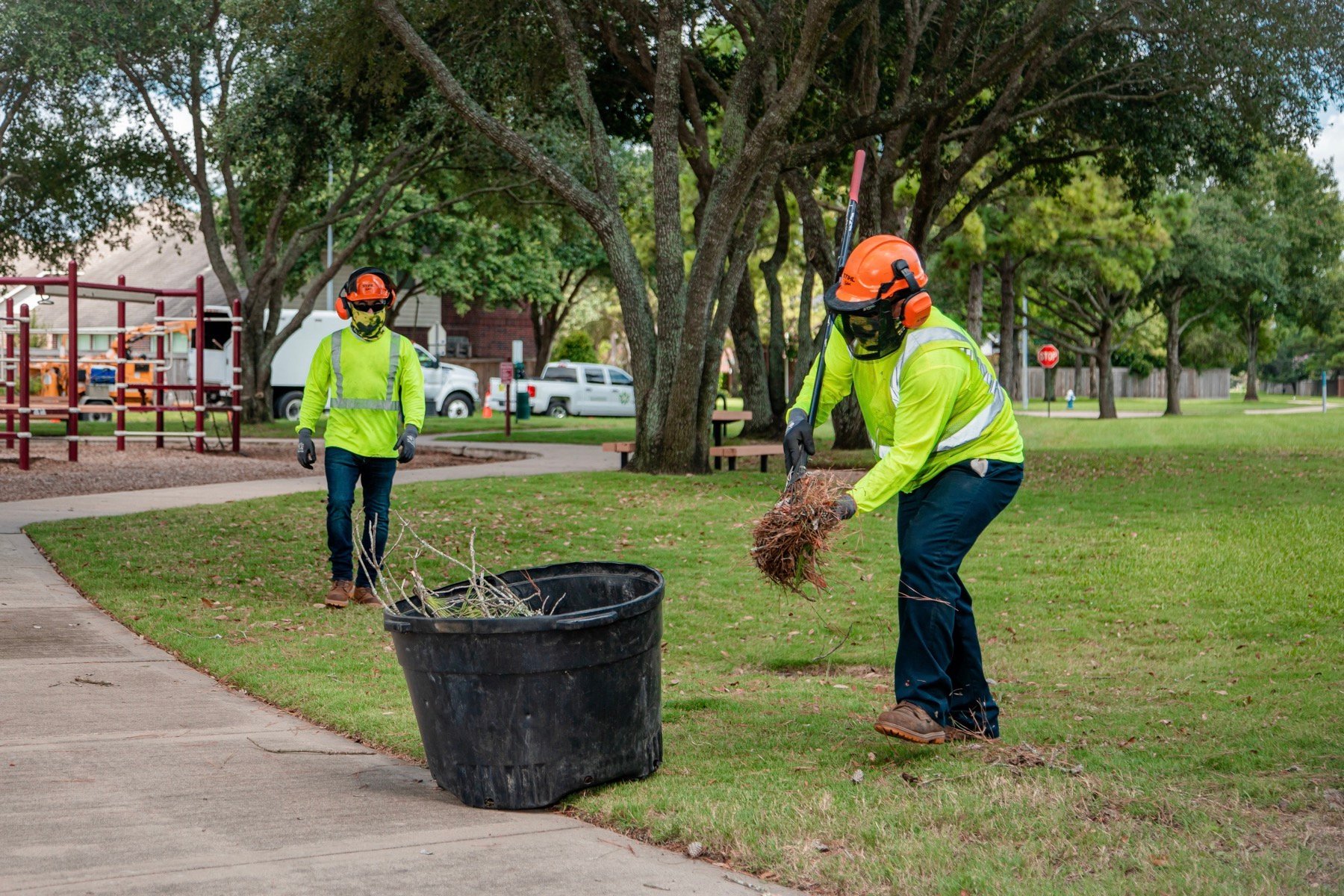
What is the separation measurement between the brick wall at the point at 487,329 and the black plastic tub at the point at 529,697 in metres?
51.9

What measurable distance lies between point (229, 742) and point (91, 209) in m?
26.4

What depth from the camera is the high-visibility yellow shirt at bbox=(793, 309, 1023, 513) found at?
507cm

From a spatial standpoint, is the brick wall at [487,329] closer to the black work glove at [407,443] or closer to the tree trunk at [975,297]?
the tree trunk at [975,297]

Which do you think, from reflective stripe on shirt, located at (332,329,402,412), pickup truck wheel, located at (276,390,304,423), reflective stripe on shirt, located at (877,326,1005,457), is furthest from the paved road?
pickup truck wheel, located at (276,390,304,423)

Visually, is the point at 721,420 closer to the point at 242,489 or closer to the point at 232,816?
the point at 242,489

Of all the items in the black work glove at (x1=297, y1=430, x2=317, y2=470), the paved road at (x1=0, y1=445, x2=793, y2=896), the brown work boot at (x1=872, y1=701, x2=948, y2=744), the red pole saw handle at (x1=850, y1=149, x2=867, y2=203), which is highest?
the red pole saw handle at (x1=850, y1=149, x2=867, y2=203)

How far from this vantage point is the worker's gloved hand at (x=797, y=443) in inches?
206

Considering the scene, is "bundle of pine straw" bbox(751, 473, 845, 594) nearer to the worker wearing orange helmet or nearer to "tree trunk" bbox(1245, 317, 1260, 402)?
the worker wearing orange helmet

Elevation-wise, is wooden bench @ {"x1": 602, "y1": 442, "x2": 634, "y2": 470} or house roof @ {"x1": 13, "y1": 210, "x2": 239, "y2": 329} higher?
house roof @ {"x1": 13, "y1": 210, "x2": 239, "y2": 329}

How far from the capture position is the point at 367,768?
5.28 metres

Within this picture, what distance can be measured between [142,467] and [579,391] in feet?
81.8

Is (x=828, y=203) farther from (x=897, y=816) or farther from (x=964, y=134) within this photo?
(x=897, y=816)

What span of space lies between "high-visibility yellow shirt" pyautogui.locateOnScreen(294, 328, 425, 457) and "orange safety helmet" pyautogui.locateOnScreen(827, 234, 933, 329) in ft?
13.2

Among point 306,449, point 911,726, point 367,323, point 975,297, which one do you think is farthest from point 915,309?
point 975,297
